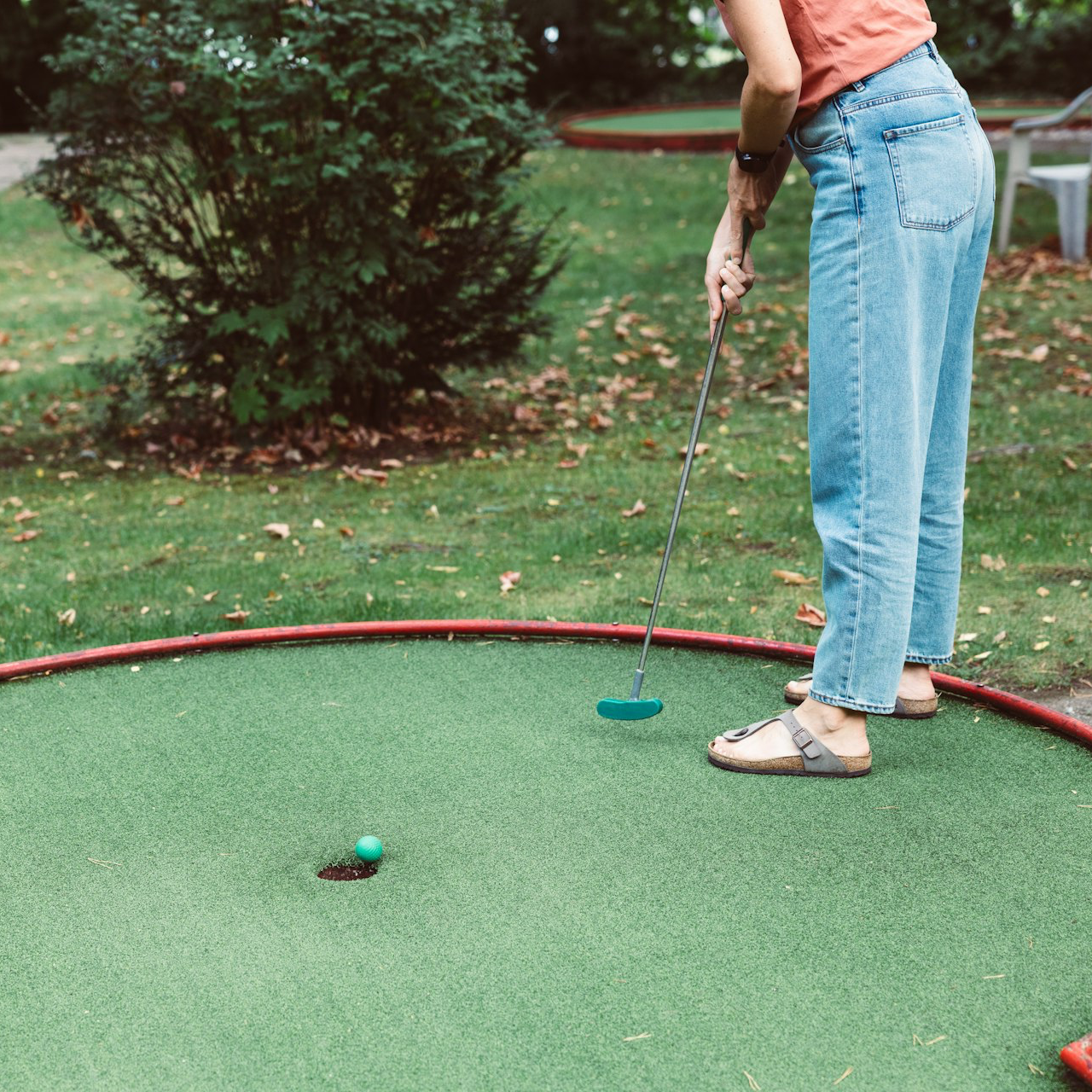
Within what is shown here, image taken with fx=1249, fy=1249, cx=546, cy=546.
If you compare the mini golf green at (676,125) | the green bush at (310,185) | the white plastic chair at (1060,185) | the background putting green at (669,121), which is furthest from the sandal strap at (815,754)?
the background putting green at (669,121)

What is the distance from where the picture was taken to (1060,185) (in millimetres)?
8328

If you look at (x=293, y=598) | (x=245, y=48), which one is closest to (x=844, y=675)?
(x=293, y=598)

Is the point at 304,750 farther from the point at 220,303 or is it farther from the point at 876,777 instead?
the point at 220,303

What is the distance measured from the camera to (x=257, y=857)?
83.2 inches

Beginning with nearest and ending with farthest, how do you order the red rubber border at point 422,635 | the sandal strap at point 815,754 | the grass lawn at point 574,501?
the sandal strap at point 815,754
the red rubber border at point 422,635
the grass lawn at point 574,501

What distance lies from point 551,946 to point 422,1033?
261mm

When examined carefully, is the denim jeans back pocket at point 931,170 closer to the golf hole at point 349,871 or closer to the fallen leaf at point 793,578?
the golf hole at point 349,871

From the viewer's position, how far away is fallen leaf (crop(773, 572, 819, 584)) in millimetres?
3875

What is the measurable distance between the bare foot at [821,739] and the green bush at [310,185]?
3267mm

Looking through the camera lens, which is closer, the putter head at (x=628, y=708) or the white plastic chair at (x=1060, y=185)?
the putter head at (x=628, y=708)

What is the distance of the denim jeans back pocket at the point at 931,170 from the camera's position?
2115mm

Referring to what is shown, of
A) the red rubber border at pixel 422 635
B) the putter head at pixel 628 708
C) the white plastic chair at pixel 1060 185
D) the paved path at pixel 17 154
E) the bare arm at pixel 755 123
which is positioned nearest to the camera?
the bare arm at pixel 755 123

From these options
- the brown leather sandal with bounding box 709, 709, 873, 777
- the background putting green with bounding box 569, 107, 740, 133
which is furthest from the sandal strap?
the background putting green with bounding box 569, 107, 740, 133

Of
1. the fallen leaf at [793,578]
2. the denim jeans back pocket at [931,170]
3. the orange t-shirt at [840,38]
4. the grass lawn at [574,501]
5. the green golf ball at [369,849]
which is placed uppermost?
the orange t-shirt at [840,38]
